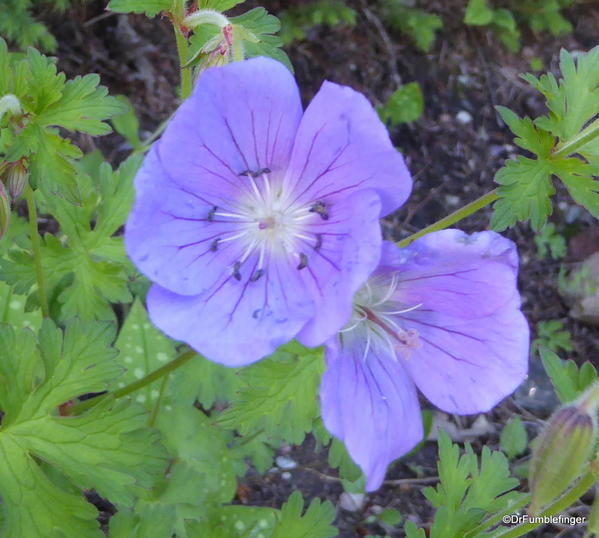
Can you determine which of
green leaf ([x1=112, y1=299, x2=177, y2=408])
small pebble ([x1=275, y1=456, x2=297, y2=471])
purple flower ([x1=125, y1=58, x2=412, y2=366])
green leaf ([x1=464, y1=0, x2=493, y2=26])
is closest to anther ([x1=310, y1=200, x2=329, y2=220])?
purple flower ([x1=125, y1=58, x2=412, y2=366])

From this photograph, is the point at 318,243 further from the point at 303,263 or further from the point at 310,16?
the point at 310,16

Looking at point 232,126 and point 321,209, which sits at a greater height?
point 232,126

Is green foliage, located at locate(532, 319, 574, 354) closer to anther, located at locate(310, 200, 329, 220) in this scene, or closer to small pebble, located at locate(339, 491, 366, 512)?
small pebble, located at locate(339, 491, 366, 512)

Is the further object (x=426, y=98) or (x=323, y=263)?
(x=426, y=98)

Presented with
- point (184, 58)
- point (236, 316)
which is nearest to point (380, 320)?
point (236, 316)

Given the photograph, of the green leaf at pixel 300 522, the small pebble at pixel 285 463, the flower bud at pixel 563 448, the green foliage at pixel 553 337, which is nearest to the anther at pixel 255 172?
the flower bud at pixel 563 448

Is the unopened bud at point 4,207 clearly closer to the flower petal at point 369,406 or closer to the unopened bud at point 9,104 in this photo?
the unopened bud at point 9,104
